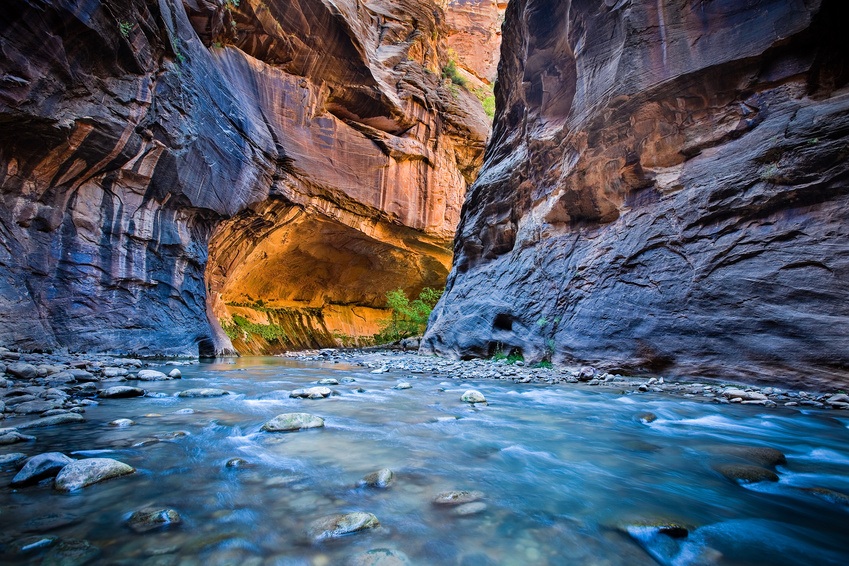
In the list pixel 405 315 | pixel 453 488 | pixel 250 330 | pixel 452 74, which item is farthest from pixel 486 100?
pixel 453 488

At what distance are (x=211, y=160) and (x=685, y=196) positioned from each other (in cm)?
1153

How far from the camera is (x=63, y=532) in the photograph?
3.46 feet

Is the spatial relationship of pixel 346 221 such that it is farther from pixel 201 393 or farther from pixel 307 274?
pixel 201 393

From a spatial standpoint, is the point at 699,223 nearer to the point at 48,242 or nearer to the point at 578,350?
the point at 578,350

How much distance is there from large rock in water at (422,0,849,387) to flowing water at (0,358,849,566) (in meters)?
1.90

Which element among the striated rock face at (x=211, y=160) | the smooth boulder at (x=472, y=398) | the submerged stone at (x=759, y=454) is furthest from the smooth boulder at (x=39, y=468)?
the striated rock face at (x=211, y=160)

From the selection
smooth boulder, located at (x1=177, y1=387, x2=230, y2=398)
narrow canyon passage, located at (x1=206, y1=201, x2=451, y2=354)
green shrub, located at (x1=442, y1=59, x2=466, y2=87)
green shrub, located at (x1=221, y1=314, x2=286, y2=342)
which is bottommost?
green shrub, located at (x1=221, y1=314, x2=286, y2=342)

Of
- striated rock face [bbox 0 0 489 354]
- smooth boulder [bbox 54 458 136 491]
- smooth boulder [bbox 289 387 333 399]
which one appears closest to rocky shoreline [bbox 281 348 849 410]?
smooth boulder [bbox 289 387 333 399]

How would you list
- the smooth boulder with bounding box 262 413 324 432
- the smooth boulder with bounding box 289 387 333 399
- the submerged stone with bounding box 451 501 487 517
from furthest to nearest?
1. the smooth boulder with bounding box 289 387 333 399
2. the smooth boulder with bounding box 262 413 324 432
3. the submerged stone with bounding box 451 501 487 517

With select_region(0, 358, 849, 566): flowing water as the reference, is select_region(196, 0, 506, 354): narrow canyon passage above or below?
above

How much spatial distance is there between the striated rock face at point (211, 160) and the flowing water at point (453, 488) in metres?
7.12

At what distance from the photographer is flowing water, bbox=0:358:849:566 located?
1.09 metres

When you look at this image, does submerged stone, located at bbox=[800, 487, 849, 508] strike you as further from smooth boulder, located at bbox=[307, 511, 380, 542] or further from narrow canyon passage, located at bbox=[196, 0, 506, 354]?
narrow canyon passage, located at bbox=[196, 0, 506, 354]

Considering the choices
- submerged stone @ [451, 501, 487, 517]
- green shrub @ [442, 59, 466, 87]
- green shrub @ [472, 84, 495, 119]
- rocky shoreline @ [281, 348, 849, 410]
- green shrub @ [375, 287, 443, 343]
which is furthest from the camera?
green shrub @ [472, 84, 495, 119]
